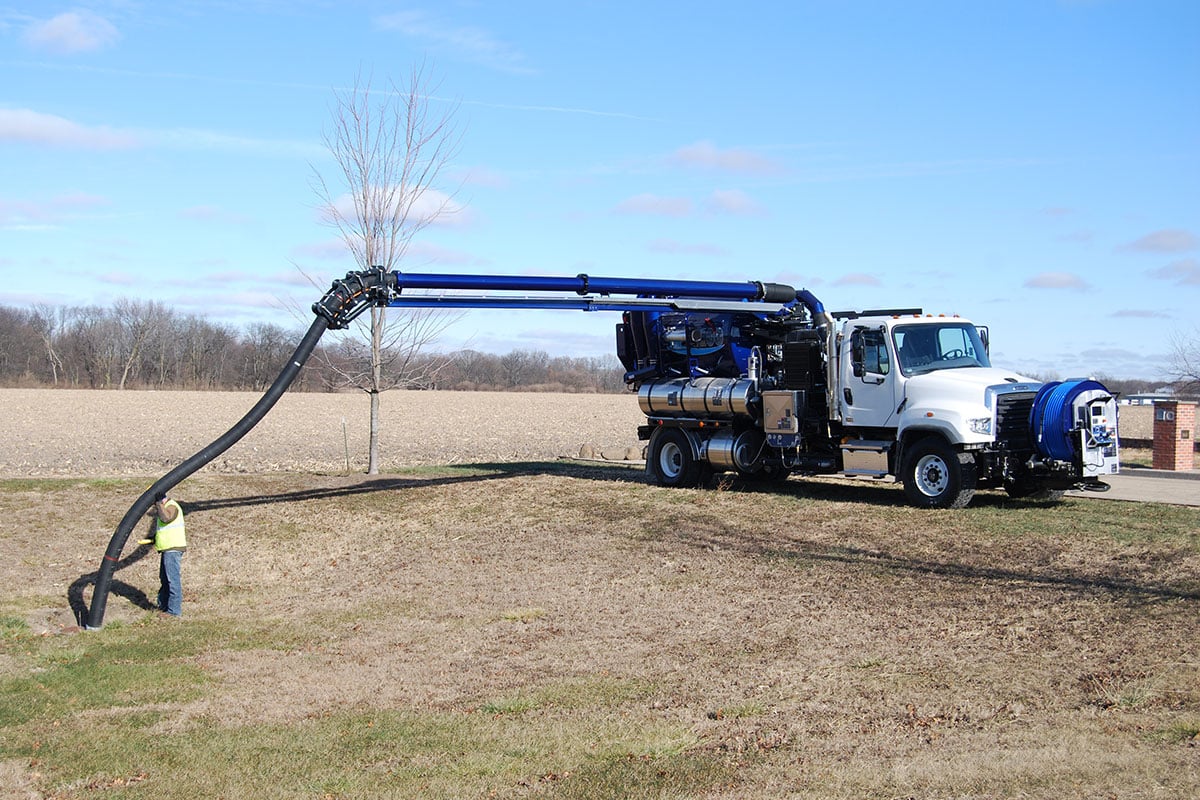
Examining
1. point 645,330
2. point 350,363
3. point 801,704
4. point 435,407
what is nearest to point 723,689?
point 801,704

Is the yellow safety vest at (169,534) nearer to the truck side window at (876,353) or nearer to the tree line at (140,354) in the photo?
the truck side window at (876,353)

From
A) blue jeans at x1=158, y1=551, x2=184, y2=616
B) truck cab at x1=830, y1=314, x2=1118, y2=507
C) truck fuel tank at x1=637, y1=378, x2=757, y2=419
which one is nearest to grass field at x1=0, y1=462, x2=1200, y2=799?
blue jeans at x1=158, y1=551, x2=184, y2=616

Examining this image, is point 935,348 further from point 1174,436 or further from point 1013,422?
point 1174,436

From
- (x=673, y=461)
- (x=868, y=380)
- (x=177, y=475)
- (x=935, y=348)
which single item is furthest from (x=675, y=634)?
(x=673, y=461)

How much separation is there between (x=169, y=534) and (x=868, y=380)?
10242 millimetres

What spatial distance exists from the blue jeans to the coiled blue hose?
1143cm

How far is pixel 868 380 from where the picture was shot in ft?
56.8

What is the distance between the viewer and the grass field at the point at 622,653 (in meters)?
7.48

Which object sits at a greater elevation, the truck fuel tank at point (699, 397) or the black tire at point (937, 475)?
the truck fuel tank at point (699, 397)

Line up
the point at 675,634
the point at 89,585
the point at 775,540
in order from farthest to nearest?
Result: the point at 89,585, the point at 775,540, the point at 675,634

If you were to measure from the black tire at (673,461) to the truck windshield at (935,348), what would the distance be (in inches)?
191

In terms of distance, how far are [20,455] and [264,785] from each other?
98.4 ft

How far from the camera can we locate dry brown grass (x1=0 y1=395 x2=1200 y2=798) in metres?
7.48

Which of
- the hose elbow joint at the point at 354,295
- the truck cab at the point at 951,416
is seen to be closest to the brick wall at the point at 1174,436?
the truck cab at the point at 951,416
